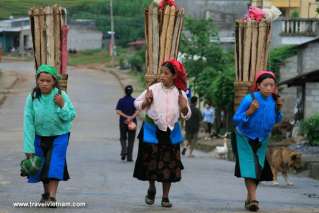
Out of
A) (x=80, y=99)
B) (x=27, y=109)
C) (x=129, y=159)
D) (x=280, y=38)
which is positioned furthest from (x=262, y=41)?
(x=80, y=99)

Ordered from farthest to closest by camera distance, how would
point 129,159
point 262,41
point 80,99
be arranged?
1. point 80,99
2. point 129,159
3. point 262,41

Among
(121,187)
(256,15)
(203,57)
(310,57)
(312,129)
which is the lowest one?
(203,57)

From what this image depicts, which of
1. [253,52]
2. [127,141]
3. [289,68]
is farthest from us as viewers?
[289,68]

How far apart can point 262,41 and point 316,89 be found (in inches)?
563

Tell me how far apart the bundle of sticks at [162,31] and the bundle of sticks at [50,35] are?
1.36m

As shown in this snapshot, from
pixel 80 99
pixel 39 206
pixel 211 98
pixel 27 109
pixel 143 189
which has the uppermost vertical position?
pixel 27 109

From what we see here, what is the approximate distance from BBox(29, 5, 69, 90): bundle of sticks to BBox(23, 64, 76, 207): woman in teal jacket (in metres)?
3.10

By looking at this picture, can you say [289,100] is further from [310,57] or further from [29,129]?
[29,129]

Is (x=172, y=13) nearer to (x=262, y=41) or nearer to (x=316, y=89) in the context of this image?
(x=262, y=41)

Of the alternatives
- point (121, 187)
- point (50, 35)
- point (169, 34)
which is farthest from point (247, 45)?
point (50, 35)

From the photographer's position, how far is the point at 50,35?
44.7 feet

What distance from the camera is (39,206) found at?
10.4 metres

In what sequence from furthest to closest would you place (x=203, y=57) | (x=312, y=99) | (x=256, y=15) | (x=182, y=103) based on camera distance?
(x=203, y=57) < (x=312, y=99) < (x=256, y=15) < (x=182, y=103)

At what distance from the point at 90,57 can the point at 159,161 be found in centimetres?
7419
